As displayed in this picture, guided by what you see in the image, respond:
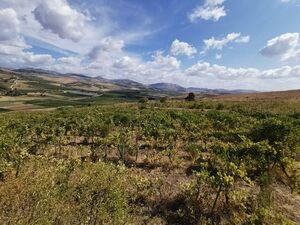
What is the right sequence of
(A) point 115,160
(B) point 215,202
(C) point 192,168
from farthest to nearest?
1. (A) point 115,160
2. (C) point 192,168
3. (B) point 215,202

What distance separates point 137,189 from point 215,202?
135 inches

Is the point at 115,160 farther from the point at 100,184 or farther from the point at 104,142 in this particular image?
the point at 100,184

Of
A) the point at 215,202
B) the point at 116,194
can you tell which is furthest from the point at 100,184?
the point at 215,202

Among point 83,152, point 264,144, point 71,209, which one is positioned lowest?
point 83,152

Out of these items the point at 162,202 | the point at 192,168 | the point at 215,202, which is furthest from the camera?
the point at 192,168

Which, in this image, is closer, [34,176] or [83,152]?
[34,176]

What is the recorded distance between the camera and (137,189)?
12156 millimetres

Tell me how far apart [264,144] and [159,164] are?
628cm

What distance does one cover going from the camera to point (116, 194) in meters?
8.80

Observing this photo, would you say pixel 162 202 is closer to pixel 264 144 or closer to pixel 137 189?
pixel 137 189

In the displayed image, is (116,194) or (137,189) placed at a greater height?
(116,194)

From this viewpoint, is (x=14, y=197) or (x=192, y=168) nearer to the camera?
→ (x=14, y=197)

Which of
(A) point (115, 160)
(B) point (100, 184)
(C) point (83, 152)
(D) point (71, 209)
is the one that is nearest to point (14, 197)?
(D) point (71, 209)

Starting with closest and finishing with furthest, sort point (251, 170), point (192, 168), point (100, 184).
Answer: point (100, 184), point (251, 170), point (192, 168)
